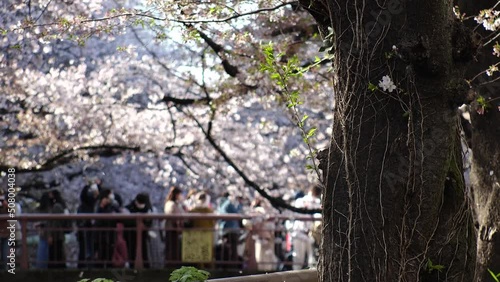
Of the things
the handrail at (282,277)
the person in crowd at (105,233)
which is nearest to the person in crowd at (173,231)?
the person in crowd at (105,233)

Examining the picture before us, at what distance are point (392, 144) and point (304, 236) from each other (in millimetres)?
10670

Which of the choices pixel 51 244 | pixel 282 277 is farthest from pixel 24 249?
pixel 282 277

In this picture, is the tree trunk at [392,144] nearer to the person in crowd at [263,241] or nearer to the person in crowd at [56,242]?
the person in crowd at [263,241]

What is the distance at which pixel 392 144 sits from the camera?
6227 mm

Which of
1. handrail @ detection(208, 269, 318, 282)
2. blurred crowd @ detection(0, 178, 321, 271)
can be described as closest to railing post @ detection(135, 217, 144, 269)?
blurred crowd @ detection(0, 178, 321, 271)

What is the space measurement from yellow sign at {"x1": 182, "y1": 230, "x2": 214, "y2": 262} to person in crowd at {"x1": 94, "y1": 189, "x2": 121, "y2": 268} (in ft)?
4.12

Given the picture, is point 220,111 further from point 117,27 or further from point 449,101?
point 449,101

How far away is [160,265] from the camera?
17391mm

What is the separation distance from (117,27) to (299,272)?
3373 mm

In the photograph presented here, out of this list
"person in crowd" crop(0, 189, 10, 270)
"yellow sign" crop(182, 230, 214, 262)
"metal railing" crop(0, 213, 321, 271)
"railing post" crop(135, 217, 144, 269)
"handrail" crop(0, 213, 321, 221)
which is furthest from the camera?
"person in crowd" crop(0, 189, 10, 270)

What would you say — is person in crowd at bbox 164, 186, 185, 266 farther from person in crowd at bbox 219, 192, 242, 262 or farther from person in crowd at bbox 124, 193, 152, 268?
person in crowd at bbox 219, 192, 242, 262

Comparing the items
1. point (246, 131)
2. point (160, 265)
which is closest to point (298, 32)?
point (160, 265)

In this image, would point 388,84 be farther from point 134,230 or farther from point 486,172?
point 134,230

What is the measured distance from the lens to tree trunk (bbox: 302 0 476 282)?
6.21m
